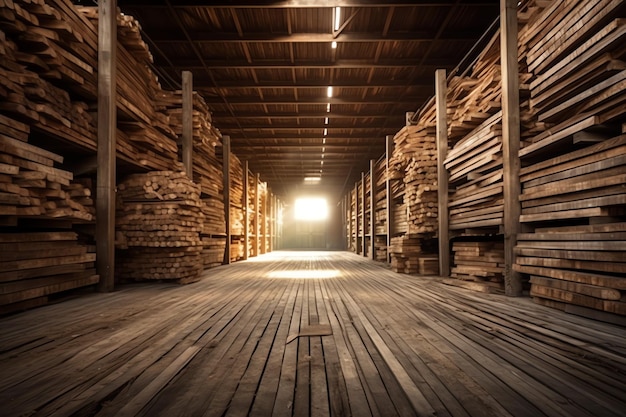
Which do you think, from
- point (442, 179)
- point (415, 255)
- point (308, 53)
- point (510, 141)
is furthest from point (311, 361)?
point (308, 53)

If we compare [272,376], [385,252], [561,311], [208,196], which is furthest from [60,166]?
[385,252]

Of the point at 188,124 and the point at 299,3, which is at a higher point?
the point at 299,3

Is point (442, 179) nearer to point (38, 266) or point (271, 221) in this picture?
point (38, 266)

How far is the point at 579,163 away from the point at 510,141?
59.2 inches

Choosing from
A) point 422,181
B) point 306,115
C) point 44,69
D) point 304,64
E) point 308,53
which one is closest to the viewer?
point 44,69

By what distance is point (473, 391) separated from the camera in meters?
2.31

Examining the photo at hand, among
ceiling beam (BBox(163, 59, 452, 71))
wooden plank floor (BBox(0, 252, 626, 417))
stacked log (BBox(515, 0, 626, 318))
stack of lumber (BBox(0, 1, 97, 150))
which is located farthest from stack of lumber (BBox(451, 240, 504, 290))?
stack of lumber (BBox(0, 1, 97, 150))

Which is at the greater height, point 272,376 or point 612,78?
point 612,78

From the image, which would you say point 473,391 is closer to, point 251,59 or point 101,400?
point 101,400

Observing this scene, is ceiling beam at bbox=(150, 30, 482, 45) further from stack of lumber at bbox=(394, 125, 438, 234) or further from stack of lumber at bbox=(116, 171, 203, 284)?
stack of lumber at bbox=(116, 171, 203, 284)

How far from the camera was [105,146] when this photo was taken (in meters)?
6.67

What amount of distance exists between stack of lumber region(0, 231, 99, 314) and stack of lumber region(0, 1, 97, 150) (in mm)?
1735

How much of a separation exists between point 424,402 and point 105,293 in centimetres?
651

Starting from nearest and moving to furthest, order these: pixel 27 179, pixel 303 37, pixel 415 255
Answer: pixel 27 179 → pixel 303 37 → pixel 415 255
